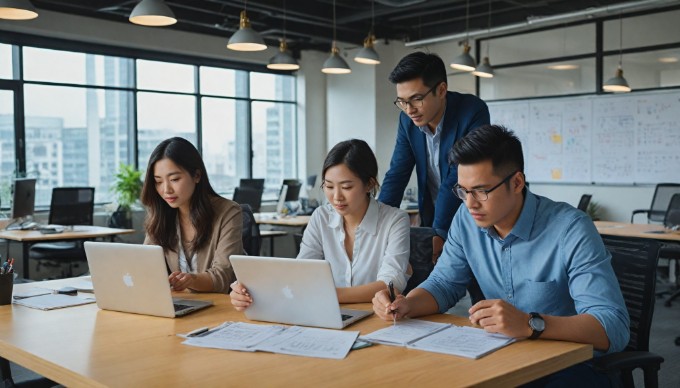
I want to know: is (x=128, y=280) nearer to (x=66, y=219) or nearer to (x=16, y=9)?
(x=16, y=9)

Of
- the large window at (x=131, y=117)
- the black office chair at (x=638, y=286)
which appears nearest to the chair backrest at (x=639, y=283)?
the black office chair at (x=638, y=286)

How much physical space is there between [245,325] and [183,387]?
1.92 feet

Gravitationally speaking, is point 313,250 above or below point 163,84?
below

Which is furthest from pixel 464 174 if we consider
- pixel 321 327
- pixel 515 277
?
pixel 321 327

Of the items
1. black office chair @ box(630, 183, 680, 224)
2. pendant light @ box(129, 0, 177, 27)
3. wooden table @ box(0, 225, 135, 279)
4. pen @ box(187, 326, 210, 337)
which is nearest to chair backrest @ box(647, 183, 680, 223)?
black office chair @ box(630, 183, 680, 224)

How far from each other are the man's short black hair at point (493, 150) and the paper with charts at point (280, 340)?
60 cm

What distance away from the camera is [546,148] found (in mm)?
9773

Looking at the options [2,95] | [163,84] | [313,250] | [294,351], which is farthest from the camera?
[163,84]

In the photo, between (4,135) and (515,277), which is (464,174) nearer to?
(515,277)

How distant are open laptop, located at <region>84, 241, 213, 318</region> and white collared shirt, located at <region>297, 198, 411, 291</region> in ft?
1.92

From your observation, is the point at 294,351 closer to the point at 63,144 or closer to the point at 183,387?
the point at 183,387

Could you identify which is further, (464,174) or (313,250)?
(313,250)

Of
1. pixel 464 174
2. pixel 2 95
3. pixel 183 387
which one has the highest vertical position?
pixel 2 95

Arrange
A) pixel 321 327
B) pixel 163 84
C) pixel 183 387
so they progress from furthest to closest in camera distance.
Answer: pixel 163 84
pixel 321 327
pixel 183 387
